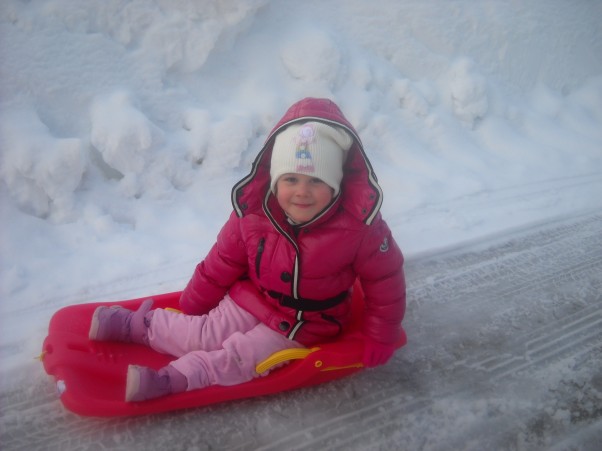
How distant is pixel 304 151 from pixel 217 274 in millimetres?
644

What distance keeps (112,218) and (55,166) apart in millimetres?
360

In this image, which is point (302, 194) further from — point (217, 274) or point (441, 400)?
point (441, 400)

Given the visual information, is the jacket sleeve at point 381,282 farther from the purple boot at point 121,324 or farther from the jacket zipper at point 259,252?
the purple boot at point 121,324

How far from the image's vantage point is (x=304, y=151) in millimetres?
1268

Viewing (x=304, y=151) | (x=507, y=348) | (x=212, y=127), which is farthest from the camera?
(x=212, y=127)

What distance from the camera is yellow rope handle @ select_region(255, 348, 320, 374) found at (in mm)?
1482

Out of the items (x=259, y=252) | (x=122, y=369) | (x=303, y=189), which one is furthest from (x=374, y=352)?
(x=122, y=369)

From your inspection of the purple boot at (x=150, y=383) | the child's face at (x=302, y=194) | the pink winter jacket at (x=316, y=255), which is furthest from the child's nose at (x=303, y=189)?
the purple boot at (x=150, y=383)

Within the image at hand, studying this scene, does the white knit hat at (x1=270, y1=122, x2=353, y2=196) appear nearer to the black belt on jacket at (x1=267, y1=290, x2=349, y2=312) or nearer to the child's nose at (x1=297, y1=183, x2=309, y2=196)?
the child's nose at (x1=297, y1=183, x2=309, y2=196)

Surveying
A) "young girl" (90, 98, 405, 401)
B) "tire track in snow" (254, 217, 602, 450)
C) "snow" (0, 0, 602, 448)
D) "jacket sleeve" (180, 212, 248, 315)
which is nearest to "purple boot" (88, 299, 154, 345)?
"young girl" (90, 98, 405, 401)

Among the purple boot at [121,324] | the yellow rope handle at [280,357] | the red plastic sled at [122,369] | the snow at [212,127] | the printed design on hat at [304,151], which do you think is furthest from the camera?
the snow at [212,127]

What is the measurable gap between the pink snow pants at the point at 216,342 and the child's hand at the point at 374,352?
0.75ft

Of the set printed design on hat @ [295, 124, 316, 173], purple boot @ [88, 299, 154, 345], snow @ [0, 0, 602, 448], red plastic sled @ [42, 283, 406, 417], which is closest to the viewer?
printed design on hat @ [295, 124, 316, 173]

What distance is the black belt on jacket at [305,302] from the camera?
153 centimetres
